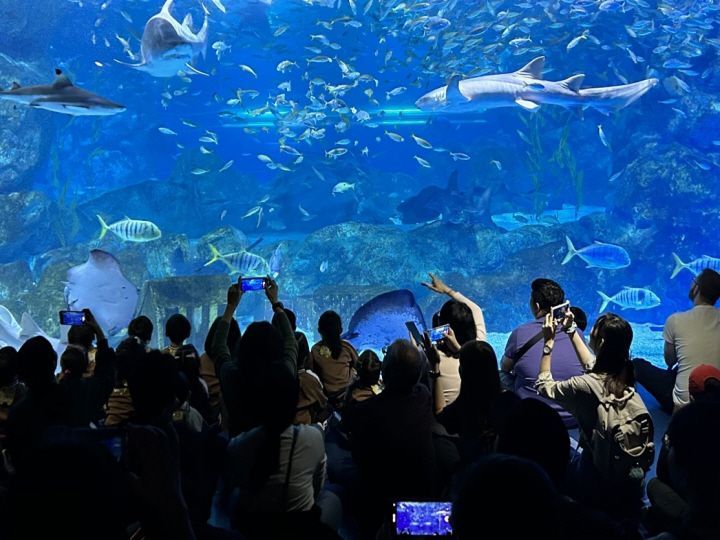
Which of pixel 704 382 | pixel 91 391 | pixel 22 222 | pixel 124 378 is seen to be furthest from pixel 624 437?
pixel 22 222

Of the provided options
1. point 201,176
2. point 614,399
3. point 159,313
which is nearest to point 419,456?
point 614,399

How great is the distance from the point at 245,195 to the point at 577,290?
38.7ft

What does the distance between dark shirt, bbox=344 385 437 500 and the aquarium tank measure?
752 cm

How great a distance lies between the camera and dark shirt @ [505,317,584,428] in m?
3.30

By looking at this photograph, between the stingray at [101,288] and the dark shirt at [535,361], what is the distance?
7.18m

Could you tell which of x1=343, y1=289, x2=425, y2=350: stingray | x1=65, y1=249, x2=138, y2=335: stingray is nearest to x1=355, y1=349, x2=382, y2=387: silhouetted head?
x1=343, y1=289, x2=425, y2=350: stingray

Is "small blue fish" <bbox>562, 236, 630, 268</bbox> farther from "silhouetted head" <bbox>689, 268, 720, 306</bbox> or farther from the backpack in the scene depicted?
the backpack

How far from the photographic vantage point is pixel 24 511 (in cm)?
133

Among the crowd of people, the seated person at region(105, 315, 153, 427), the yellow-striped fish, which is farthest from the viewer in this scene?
the yellow-striped fish

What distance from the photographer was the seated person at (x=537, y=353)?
330cm

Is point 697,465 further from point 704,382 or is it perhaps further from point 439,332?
point 439,332

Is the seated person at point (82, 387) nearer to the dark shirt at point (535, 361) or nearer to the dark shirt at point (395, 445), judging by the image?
the dark shirt at point (395, 445)

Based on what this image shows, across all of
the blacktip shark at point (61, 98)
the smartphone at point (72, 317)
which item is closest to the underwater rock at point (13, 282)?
the blacktip shark at point (61, 98)

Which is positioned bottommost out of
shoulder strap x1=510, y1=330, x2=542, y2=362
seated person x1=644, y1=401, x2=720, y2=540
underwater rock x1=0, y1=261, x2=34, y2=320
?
underwater rock x1=0, y1=261, x2=34, y2=320
